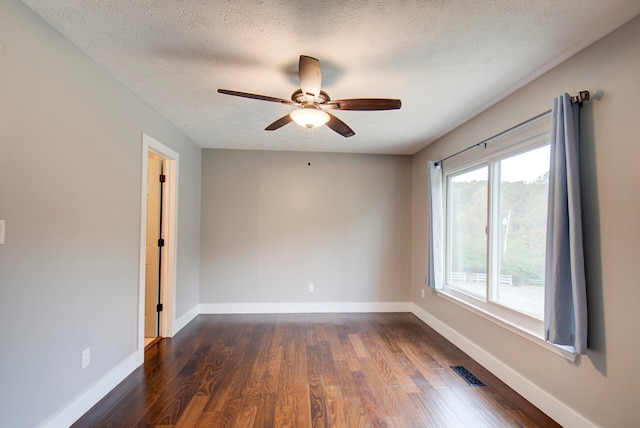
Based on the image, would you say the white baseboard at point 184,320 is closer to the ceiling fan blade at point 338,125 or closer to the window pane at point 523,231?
the ceiling fan blade at point 338,125

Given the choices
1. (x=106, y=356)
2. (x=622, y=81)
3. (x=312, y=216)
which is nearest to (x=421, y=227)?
(x=312, y=216)

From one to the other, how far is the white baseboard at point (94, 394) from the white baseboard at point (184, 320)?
2.50 ft

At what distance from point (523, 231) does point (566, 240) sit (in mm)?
649

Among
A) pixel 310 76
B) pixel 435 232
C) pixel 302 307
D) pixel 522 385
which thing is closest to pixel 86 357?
pixel 310 76

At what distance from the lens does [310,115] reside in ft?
6.62

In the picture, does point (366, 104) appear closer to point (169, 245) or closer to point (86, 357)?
point (86, 357)

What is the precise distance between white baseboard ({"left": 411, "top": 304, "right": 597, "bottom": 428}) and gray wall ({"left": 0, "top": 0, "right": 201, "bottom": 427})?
3161 mm

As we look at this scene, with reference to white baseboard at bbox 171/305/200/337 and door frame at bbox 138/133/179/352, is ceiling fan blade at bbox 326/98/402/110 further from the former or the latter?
white baseboard at bbox 171/305/200/337

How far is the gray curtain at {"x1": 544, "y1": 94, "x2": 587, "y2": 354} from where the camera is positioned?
5.58 feet

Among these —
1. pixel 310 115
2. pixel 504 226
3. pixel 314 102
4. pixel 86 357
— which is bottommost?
pixel 86 357

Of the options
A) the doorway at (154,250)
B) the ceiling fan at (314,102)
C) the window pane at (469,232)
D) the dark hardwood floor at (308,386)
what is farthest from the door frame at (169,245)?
the window pane at (469,232)

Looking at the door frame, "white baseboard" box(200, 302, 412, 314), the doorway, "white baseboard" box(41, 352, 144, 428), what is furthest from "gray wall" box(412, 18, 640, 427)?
the doorway

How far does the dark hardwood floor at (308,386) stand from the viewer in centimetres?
195

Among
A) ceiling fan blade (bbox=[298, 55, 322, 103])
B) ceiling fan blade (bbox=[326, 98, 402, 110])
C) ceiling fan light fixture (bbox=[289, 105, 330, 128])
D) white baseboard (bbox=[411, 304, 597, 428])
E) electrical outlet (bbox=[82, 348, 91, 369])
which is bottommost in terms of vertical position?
white baseboard (bbox=[411, 304, 597, 428])
